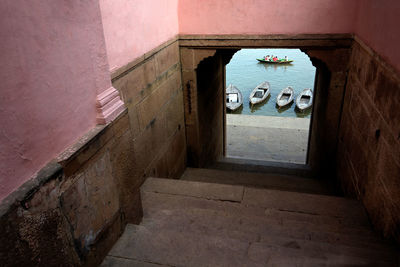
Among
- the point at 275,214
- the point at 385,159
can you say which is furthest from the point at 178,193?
the point at 385,159

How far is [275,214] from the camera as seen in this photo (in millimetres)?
3520

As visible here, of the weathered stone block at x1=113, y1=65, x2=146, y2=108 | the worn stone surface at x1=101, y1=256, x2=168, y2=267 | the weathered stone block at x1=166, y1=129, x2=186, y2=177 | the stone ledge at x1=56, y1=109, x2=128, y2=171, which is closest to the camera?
the stone ledge at x1=56, y1=109, x2=128, y2=171

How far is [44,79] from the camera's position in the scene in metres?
1.69

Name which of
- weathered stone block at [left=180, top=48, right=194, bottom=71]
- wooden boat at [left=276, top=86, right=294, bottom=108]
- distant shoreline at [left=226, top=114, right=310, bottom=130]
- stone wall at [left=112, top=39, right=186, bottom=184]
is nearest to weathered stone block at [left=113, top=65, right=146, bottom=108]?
stone wall at [left=112, top=39, right=186, bottom=184]

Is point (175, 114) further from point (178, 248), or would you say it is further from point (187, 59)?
point (178, 248)

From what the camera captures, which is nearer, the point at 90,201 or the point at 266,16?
the point at 90,201

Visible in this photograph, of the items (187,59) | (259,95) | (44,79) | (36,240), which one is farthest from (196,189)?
(259,95)

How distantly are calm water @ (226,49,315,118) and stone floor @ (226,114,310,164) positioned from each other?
5.42 metres

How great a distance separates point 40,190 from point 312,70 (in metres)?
25.1

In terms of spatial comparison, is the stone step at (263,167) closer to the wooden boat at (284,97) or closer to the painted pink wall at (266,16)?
the painted pink wall at (266,16)

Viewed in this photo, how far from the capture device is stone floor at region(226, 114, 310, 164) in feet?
33.7

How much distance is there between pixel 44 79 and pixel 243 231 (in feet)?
7.07

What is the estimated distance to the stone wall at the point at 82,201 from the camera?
1.56 m

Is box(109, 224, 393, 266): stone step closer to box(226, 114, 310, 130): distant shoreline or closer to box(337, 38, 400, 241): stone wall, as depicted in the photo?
box(337, 38, 400, 241): stone wall
